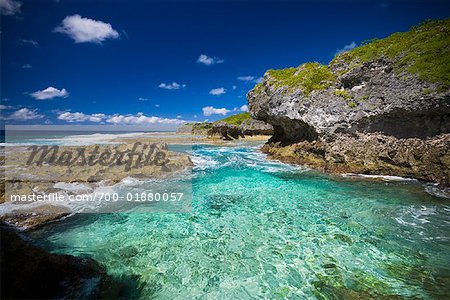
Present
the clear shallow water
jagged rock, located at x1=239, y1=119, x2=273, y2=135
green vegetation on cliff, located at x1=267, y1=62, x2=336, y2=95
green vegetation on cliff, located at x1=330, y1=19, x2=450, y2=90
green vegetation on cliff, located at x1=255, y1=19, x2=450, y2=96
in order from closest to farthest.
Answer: the clear shallow water, green vegetation on cliff, located at x1=330, y1=19, x2=450, y2=90, green vegetation on cliff, located at x1=255, y1=19, x2=450, y2=96, green vegetation on cliff, located at x1=267, y1=62, x2=336, y2=95, jagged rock, located at x1=239, y1=119, x2=273, y2=135

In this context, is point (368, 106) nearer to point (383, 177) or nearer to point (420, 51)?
point (420, 51)

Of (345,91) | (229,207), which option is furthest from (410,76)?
(229,207)

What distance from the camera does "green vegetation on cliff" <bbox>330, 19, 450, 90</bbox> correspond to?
46.0 feet

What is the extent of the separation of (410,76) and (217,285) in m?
16.8

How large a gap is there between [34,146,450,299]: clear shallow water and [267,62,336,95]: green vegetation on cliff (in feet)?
35.5

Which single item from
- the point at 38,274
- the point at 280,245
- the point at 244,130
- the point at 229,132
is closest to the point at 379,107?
the point at 280,245

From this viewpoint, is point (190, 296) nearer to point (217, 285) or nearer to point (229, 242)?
point (217, 285)

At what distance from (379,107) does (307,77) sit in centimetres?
700

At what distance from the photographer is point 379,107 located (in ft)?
53.5

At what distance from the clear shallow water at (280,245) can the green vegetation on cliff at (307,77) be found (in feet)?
35.5

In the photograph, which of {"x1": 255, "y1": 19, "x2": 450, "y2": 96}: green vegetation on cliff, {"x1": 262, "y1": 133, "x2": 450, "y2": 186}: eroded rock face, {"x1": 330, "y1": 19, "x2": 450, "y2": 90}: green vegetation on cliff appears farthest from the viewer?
{"x1": 255, "y1": 19, "x2": 450, "y2": 96}: green vegetation on cliff

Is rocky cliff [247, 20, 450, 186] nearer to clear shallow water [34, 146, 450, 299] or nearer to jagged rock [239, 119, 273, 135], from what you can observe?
clear shallow water [34, 146, 450, 299]

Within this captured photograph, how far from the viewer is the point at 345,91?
61.6 ft

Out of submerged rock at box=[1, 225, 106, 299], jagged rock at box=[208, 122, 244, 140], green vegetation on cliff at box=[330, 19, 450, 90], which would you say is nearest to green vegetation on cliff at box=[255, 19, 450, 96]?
green vegetation on cliff at box=[330, 19, 450, 90]
